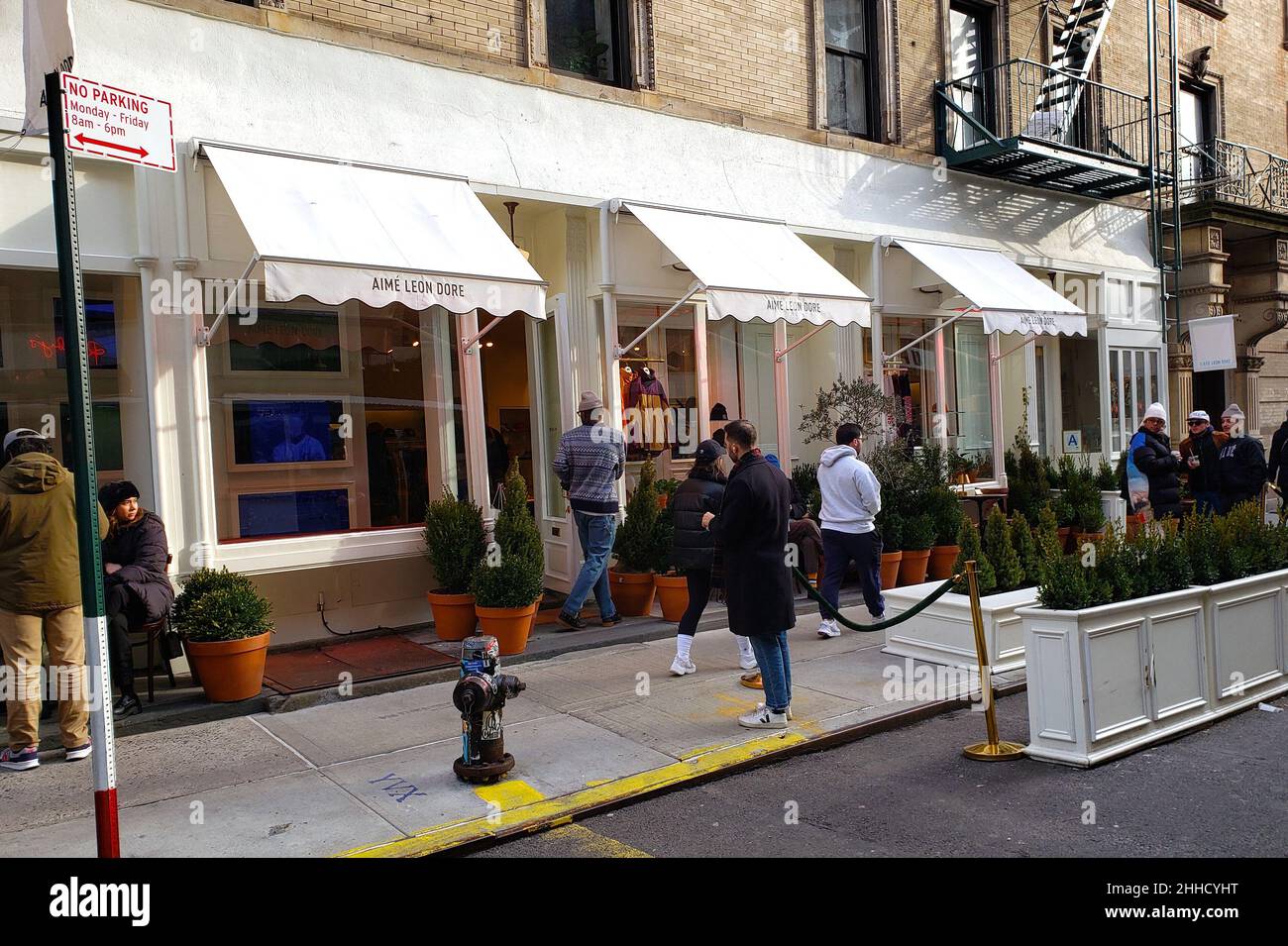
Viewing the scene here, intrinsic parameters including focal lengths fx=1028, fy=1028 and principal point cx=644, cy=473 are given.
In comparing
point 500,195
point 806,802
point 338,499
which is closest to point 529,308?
point 500,195

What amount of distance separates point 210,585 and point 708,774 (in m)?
3.90

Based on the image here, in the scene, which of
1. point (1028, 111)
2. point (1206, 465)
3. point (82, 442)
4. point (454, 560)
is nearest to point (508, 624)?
point (454, 560)

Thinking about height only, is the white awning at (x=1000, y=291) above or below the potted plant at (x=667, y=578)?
above

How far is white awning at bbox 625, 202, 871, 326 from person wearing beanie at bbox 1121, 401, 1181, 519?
3392mm

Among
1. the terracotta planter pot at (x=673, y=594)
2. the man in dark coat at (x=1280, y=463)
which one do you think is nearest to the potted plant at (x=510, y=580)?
the terracotta planter pot at (x=673, y=594)

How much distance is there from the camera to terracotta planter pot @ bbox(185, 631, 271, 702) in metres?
7.03

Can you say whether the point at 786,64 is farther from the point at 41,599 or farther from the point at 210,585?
the point at 41,599

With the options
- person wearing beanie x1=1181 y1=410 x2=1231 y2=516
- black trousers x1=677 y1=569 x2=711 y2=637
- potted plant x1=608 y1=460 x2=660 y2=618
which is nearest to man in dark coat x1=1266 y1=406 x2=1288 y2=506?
person wearing beanie x1=1181 y1=410 x2=1231 y2=516

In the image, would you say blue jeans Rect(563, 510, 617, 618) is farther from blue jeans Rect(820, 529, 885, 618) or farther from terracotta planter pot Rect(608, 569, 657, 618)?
blue jeans Rect(820, 529, 885, 618)

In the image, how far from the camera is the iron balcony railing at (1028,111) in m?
14.1

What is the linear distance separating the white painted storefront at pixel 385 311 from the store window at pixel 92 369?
0.02 meters

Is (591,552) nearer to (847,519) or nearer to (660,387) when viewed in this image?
(847,519)

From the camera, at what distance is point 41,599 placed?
611 cm

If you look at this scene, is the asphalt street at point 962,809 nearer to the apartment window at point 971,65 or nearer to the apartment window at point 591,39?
the apartment window at point 591,39
